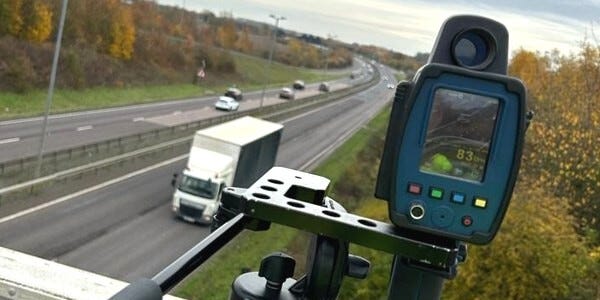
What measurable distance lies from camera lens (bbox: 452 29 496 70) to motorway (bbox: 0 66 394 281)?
244 inches

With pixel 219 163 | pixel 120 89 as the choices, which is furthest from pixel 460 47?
pixel 120 89

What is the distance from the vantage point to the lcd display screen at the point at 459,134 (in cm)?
85

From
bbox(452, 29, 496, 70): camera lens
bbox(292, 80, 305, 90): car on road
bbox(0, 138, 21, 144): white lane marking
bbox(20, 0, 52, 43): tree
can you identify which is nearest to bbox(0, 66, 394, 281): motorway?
bbox(0, 138, 21, 144): white lane marking

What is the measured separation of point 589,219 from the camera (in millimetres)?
9961

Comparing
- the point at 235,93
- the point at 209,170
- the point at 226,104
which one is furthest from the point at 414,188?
the point at 235,93

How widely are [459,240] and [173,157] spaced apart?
16448 millimetres

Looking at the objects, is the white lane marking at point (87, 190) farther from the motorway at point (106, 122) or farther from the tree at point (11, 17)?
the tree at point (11, 17)

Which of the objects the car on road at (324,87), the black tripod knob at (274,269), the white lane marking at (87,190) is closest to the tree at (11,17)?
the white lane marking at (87,190)

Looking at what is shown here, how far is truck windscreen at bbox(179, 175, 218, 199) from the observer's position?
40.4 ft

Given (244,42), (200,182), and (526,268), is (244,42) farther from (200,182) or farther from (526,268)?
(526,268)

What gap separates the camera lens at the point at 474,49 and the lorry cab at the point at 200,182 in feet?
36.9

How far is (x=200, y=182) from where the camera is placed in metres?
12.4

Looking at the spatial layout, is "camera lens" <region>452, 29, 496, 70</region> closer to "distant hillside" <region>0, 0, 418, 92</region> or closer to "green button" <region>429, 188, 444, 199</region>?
"green button" <region>429, 188, 444, 199</region>

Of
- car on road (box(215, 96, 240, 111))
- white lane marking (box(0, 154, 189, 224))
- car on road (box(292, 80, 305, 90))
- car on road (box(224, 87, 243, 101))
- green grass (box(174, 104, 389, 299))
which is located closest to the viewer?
green grass (box(174, 104, 389, 299))
